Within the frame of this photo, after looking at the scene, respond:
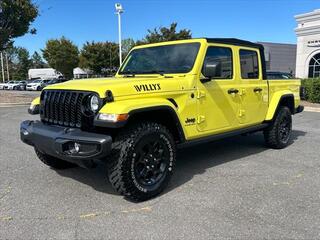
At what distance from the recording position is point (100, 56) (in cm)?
4794

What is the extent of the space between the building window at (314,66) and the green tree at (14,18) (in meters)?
22.3

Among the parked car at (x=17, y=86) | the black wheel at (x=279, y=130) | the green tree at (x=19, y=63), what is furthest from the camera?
the green tree at (x=19, y=63)

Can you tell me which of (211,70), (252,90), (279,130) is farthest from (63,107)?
(279,130)

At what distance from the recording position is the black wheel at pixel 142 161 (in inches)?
161

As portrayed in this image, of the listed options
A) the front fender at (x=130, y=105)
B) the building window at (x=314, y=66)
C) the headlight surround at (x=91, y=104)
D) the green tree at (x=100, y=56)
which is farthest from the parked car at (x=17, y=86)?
the front fender at (x=130, y=105)

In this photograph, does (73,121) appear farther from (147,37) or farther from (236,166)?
(147,37)

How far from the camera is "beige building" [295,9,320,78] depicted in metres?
29.4

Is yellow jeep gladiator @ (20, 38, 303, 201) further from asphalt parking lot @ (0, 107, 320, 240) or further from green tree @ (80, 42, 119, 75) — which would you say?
green tree @ (80, 42, 119, 75)

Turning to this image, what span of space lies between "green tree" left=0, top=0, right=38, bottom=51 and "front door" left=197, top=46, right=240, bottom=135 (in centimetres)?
1566

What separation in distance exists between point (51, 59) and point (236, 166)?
52950 millimetres

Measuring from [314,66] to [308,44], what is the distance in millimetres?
1982

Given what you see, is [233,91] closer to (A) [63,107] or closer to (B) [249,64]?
(B) [249,64]

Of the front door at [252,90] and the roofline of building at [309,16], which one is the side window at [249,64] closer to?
the front door at [252,90]

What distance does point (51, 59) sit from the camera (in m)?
54.9
